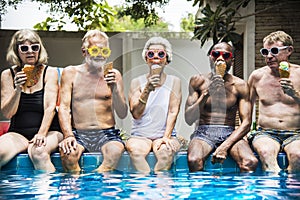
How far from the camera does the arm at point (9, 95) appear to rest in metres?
5.36

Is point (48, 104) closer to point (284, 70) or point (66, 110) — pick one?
point (66, 110)

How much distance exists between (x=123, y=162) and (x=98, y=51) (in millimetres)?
1075

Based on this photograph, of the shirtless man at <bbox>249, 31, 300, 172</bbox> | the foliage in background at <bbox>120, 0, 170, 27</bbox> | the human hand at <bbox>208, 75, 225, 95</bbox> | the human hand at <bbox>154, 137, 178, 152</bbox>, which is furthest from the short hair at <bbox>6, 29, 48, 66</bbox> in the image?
the foliage in background at <bbox>120, 0, 170, 27</bbox>

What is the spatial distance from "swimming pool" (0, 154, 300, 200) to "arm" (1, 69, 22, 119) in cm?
47

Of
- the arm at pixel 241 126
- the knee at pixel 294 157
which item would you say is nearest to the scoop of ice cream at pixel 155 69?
the arm at pixel 241 126

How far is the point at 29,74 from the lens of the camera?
214 inches

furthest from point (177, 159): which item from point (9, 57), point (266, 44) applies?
point (9, 57)

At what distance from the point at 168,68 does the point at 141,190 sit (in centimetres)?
181

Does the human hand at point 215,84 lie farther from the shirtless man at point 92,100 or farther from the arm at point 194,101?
the shirtless man at point 92,100

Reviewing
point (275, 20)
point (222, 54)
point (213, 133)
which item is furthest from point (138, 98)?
point (275, 20)

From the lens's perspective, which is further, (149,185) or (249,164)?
(249,164)

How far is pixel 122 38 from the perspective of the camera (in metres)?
9.45

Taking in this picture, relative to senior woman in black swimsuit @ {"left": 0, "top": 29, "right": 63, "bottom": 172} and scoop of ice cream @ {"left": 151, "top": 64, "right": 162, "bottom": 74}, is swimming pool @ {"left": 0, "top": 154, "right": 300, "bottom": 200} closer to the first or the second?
senior woman in black swimsuit @ {"left": 0, "top": 29, "right": 63, "bottom": 172}

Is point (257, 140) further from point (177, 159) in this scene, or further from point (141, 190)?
point (141, 190)
